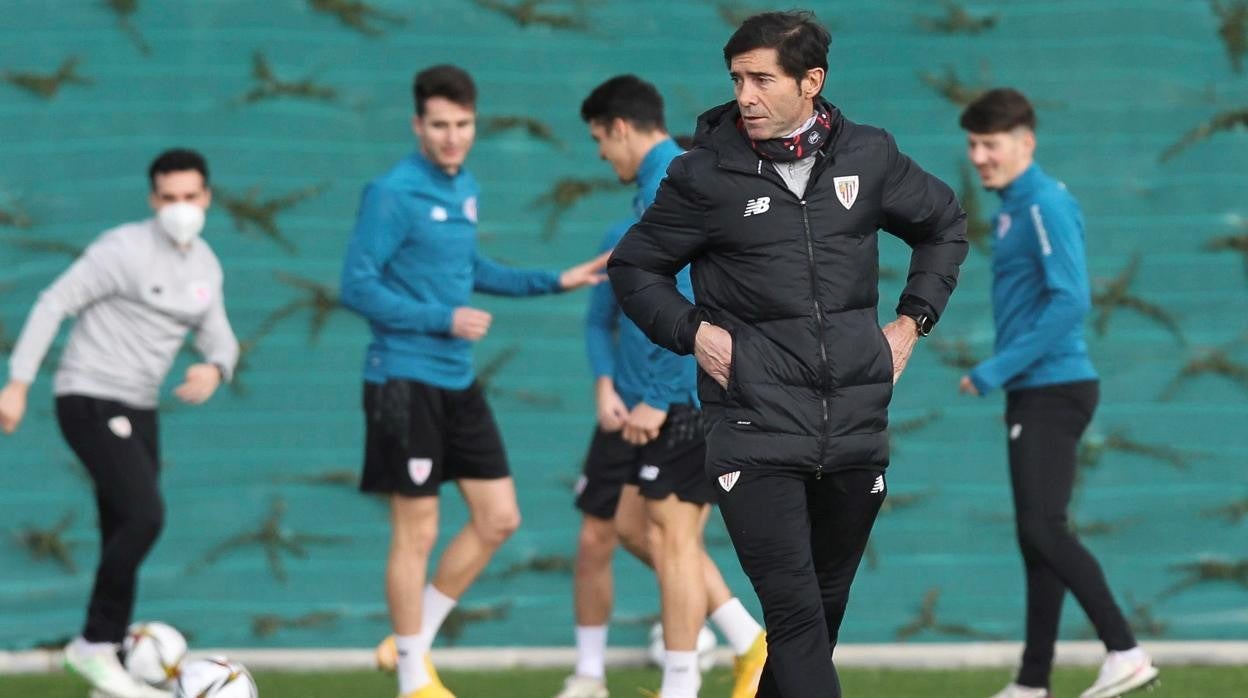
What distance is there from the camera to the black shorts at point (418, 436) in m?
6.48

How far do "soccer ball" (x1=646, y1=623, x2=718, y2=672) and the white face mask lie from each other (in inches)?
87.4

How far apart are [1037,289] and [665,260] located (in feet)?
7.12

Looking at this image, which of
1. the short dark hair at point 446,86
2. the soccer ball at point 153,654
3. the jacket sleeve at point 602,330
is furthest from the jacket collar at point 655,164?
the soccer ball at point 153,654

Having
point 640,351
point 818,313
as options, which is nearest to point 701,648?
point 640,351

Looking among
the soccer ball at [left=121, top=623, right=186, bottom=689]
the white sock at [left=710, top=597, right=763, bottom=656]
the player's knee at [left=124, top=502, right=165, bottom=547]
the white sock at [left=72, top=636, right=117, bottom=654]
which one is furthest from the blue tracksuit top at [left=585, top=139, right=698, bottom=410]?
the white sock at [left=72, top=636, right=117, bottom=654]

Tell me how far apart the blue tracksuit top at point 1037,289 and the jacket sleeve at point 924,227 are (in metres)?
1.47

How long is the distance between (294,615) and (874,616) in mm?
2331

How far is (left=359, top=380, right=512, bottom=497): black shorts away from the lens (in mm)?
6477

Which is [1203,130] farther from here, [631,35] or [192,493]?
[192,493]

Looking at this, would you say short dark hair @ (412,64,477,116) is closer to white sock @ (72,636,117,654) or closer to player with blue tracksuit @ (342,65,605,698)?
player with blue tracksuit @ (342,65,605,698)

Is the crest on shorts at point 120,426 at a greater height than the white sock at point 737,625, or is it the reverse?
the crest on shorts at point 120,426

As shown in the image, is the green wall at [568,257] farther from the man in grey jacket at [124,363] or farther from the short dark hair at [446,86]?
the short dark hair at [446,86]

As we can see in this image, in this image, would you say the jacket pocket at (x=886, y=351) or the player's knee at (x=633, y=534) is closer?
the jacket pocket at (x=886, y=351)

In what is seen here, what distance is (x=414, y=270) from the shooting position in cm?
654
